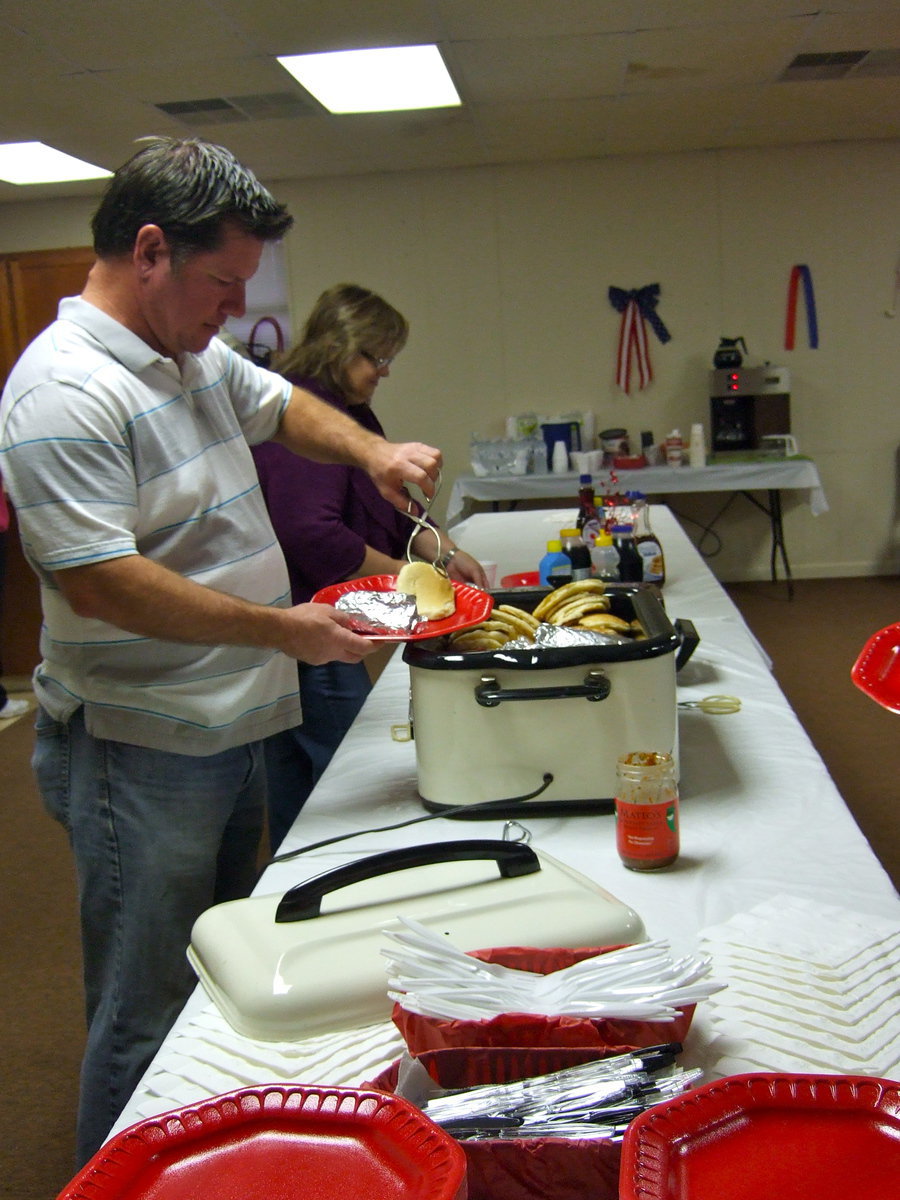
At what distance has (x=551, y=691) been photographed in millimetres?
1322

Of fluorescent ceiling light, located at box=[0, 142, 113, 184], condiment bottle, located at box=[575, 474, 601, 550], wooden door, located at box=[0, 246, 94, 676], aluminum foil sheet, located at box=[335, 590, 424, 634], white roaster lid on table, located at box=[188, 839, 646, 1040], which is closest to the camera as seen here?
white roaster lid on table, located at box=[188, 839, 646, 1040]

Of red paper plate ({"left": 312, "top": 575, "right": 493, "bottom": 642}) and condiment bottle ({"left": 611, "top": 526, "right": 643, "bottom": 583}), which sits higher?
red paper plate ({"left": 312, "top": 575, "right": 493, "bottom": 642})

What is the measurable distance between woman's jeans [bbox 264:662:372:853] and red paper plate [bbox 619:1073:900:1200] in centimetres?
162

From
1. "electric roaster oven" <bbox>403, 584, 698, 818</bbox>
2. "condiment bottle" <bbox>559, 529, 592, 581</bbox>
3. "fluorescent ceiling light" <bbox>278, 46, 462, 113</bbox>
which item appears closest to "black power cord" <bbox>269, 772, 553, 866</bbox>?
"electric roaster oven" <bbox>403, 584, 698, 818</bbox>

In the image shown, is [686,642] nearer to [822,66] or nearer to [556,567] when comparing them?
[556,567]

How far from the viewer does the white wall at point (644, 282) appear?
6.29m

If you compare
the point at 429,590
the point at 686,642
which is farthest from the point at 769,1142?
the point at 686,642

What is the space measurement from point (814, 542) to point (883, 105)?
2471 millimetres

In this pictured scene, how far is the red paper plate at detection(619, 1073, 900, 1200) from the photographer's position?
567mm

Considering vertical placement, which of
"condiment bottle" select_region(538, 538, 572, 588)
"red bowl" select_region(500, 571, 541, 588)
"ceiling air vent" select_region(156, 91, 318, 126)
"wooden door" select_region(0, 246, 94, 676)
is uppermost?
"ceiling air vent" select_region(156, 91, 318, 126)

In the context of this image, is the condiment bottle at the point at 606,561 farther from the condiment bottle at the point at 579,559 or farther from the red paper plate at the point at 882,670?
the red paper plate at the point at 882,670

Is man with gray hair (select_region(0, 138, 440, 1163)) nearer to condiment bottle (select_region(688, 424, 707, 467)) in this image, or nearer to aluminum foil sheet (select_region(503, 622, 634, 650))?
aluminum foil sheet (select_region(503, 622, 634, 650))

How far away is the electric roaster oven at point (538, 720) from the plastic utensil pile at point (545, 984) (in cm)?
49

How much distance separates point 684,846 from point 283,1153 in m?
0.77
